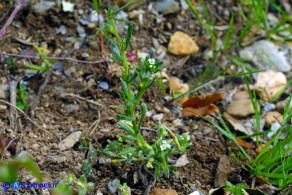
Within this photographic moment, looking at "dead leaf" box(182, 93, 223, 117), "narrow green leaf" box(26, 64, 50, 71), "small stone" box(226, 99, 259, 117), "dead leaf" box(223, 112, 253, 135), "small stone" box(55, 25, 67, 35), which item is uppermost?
"small stone" box(55, 25, 67, 35)

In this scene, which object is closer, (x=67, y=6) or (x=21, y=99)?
(x=21, y=99)

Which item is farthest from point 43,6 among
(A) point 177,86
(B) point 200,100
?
(B) point 200,100

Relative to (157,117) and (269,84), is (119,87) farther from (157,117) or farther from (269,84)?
(269,84)

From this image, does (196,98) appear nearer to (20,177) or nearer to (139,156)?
(139,156)

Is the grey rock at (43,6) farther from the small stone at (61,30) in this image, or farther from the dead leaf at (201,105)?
the dead leaf at (201,105)

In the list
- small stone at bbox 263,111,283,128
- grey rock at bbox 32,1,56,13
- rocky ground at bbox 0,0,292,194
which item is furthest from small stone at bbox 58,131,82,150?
small stone at bbox 263,111,283,128

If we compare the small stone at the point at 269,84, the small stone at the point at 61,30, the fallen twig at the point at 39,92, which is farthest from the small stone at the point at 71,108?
the small stone at the point at 269,84

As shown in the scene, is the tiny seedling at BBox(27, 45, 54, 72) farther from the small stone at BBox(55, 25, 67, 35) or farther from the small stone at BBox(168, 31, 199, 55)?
the small stone at BBox(168, 31, 199, 55)

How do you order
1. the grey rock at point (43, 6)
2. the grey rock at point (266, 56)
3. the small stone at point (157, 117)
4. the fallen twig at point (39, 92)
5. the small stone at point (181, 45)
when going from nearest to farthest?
the fallen twig at point (39, 92) → the small stone at point (157, 117) → the grey rock at point (43, 6) → the small stone at point (181, 45) → the grey rock at point (266, 56)
